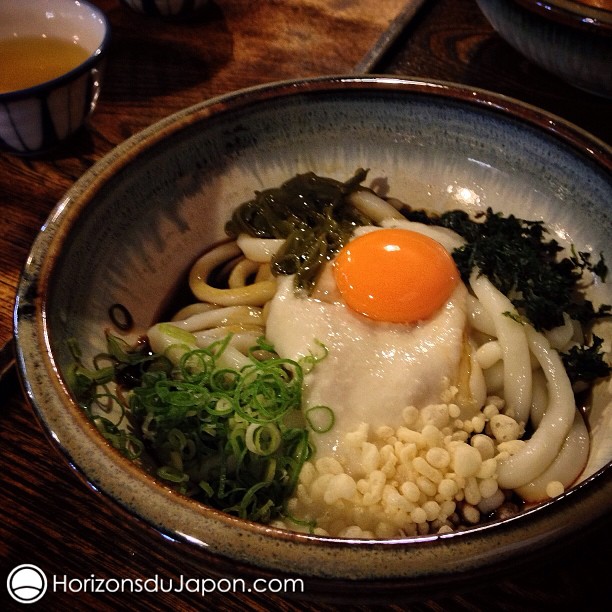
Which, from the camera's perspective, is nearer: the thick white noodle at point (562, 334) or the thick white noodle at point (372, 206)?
the thick white noodle at point (562, 334)

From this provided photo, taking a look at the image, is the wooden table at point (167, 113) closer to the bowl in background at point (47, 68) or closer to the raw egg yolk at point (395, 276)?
the bowl in background at point (47, 68)

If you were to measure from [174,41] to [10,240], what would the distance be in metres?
1.44

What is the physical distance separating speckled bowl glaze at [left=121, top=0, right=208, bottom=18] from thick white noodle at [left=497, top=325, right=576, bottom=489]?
8.18ft

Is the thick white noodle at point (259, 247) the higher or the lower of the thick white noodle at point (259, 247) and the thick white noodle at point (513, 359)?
the lower

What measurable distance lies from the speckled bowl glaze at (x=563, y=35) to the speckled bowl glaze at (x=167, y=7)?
145 cm

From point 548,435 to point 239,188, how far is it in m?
1.32

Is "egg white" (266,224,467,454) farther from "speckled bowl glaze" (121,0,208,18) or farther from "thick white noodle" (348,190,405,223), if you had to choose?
"speckled bowl glaze" (121,0,208,18)

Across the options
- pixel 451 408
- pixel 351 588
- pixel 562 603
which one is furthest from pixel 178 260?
pixel 562 603

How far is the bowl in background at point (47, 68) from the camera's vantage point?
2.27 m

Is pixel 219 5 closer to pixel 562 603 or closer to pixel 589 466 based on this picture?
pixel 589 466

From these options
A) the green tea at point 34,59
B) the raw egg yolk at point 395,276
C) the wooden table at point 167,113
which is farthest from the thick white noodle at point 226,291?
the green tea at point 34,59

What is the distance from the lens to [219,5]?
10.8 ft

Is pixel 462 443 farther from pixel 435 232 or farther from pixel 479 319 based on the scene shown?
pixel 435 232

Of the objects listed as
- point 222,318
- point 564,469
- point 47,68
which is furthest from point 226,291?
point 47,68
